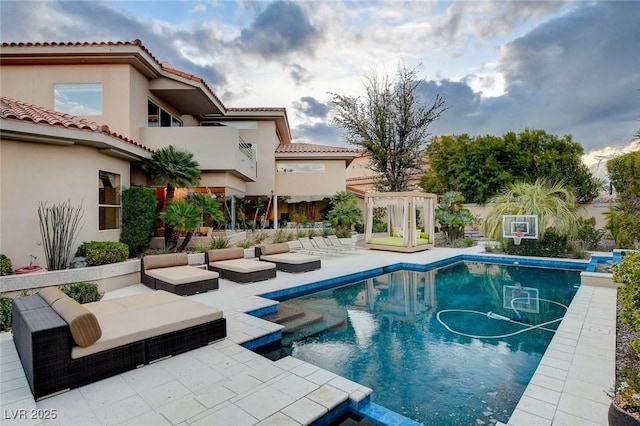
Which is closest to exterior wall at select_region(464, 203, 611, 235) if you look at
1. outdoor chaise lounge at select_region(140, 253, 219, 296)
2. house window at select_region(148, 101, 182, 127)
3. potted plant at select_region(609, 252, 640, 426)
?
potted plant at select_region(609, 252, 640, 426)

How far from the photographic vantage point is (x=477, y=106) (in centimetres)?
2980

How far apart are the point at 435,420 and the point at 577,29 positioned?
21013 mm

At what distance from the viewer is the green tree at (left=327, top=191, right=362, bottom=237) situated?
2059 cm

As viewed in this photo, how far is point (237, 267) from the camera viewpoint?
10.4 metres

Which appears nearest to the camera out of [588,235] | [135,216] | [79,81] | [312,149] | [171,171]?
[135,216]

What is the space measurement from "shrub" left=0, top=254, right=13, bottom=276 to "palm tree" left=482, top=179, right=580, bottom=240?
18945mm

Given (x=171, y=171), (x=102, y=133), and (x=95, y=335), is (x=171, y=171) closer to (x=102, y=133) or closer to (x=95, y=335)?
(x=102, y=133)

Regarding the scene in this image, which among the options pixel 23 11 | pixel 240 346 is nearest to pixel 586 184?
pixel 240 346

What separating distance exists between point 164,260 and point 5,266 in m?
3.44

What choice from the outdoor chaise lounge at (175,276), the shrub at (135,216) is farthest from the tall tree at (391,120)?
the outdoor chaise lounge at (175,276)

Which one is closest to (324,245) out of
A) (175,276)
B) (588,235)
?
(175,276)

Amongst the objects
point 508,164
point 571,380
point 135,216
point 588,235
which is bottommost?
point 571,380

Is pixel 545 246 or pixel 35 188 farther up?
pixel 35 188

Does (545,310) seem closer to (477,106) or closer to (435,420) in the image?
(435,420)
